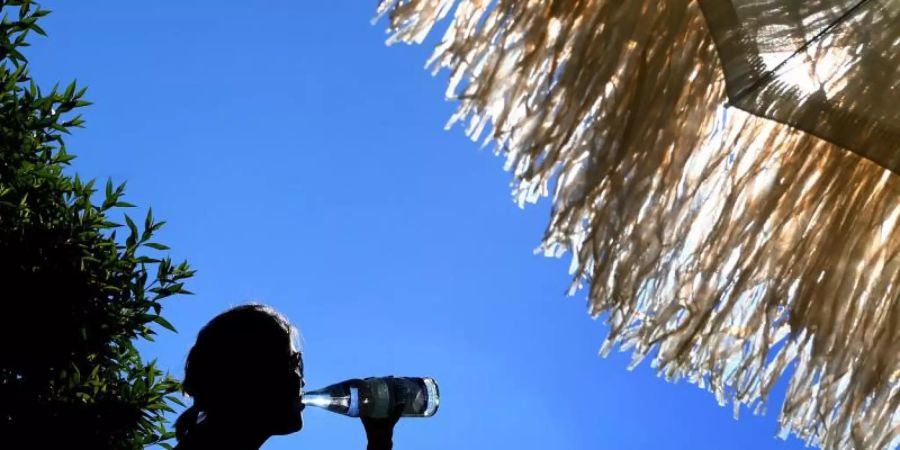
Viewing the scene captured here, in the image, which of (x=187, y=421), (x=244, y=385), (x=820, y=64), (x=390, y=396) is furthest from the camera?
(x=390, y=396)

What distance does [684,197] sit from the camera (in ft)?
3.18

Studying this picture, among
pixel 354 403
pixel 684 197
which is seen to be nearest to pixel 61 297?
pixel 354 403

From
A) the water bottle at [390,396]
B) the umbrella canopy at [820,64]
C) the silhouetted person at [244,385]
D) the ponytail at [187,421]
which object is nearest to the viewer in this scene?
the umbrella canopy at [820,64]

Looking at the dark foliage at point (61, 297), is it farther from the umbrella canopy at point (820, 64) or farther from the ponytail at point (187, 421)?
the umbrella canopy at point (820, 64)

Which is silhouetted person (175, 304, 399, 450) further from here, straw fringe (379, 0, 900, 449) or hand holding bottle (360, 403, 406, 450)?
straw fringe (379, 0, 900, 449)

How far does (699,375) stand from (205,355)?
3.17 feet

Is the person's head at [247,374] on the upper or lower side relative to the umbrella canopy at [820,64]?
lower

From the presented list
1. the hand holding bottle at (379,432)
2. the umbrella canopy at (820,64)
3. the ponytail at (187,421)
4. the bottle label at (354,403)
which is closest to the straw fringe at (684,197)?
the umbrella canopy at (820,64)

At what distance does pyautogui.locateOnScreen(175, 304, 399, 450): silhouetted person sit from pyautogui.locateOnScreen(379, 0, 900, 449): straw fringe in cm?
77

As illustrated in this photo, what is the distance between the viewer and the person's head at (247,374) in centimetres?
152

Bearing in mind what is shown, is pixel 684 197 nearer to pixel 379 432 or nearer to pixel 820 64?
pixel 820 64

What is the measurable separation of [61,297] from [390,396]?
3.97ft

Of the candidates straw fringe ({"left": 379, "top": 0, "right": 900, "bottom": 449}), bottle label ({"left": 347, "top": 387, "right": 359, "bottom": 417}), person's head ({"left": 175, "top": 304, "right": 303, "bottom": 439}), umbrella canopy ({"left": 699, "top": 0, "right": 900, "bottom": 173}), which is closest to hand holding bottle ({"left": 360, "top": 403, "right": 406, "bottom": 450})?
person's head ({"left": 175, "top": 304, "right": 303, "bottom": 439})

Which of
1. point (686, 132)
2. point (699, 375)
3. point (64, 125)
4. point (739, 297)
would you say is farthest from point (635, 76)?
point (64, 125)
